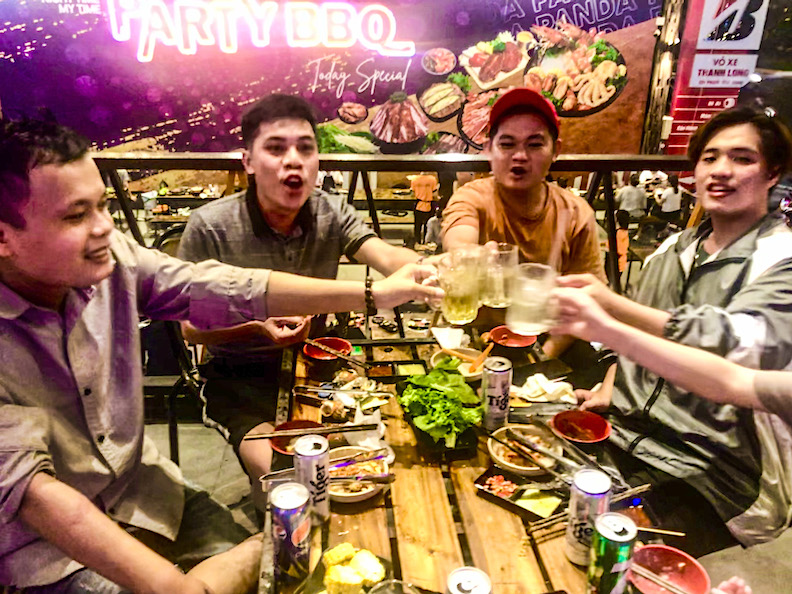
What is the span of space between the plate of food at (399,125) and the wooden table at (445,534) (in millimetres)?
5812

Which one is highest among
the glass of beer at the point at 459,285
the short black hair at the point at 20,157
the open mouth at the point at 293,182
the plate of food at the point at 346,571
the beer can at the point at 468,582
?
the short black hair at the point at 20,157

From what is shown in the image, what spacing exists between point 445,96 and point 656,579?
20.7 feet

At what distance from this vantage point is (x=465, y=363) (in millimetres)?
1946

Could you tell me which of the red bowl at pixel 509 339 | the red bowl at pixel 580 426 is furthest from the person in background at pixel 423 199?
the red bowl at pixel 580 426

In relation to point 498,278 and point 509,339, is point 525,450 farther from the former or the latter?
point 509,339

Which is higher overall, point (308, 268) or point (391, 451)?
point (308, 268)

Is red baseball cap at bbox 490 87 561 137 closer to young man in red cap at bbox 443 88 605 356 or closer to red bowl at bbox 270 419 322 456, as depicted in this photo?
young man in red cap at bbox 443 88 605 356

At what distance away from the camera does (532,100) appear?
240 cm

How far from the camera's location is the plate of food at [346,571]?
109cm

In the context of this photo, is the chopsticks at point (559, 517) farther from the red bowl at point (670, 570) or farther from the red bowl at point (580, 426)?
the red bowl at point (580, 426)

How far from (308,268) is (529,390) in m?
1.09

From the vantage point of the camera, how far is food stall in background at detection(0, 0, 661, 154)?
248 inches

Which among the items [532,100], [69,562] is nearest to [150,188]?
[532,100]

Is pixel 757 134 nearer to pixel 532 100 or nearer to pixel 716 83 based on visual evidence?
pixel 532 100
